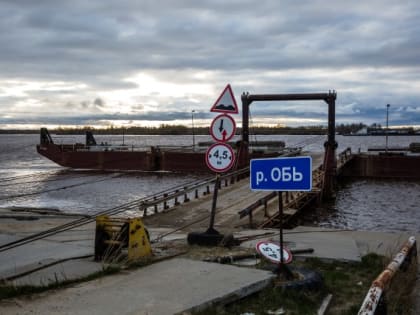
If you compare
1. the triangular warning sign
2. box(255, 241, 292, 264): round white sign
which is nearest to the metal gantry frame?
the triangular warning sign

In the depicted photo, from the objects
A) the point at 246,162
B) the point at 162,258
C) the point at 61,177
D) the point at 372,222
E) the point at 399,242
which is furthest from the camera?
the point at 61,177

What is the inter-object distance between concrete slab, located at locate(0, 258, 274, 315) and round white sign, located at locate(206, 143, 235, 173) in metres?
2.41

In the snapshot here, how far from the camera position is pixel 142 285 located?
219 inches

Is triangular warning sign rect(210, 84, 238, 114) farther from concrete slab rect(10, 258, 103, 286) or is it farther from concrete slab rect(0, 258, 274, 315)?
concrete slab rect(10, 258, 103, 286)

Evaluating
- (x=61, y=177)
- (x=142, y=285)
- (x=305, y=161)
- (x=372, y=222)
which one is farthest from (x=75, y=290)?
(x=61, y=177)

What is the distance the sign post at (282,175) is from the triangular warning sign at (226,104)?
2402mm

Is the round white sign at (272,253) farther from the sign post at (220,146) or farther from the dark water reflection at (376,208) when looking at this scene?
the dark water reflection at (376,208)

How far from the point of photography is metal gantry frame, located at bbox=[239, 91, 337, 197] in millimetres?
27688

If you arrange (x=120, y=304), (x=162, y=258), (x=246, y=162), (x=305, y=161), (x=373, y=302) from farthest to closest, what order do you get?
(x=246, y=162) → (x=162, y=258) → (x=305, y=161) → (x=120, y=304) → (x=373, y=302)

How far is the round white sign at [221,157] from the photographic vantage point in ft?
28.0

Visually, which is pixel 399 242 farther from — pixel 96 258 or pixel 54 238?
pixel 54 238

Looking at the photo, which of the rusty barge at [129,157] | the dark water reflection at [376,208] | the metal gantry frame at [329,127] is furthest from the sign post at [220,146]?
the rusty barge at [129,157]

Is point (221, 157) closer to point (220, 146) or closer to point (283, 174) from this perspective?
point (220, 146)

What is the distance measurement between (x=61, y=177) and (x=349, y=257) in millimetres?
39934
